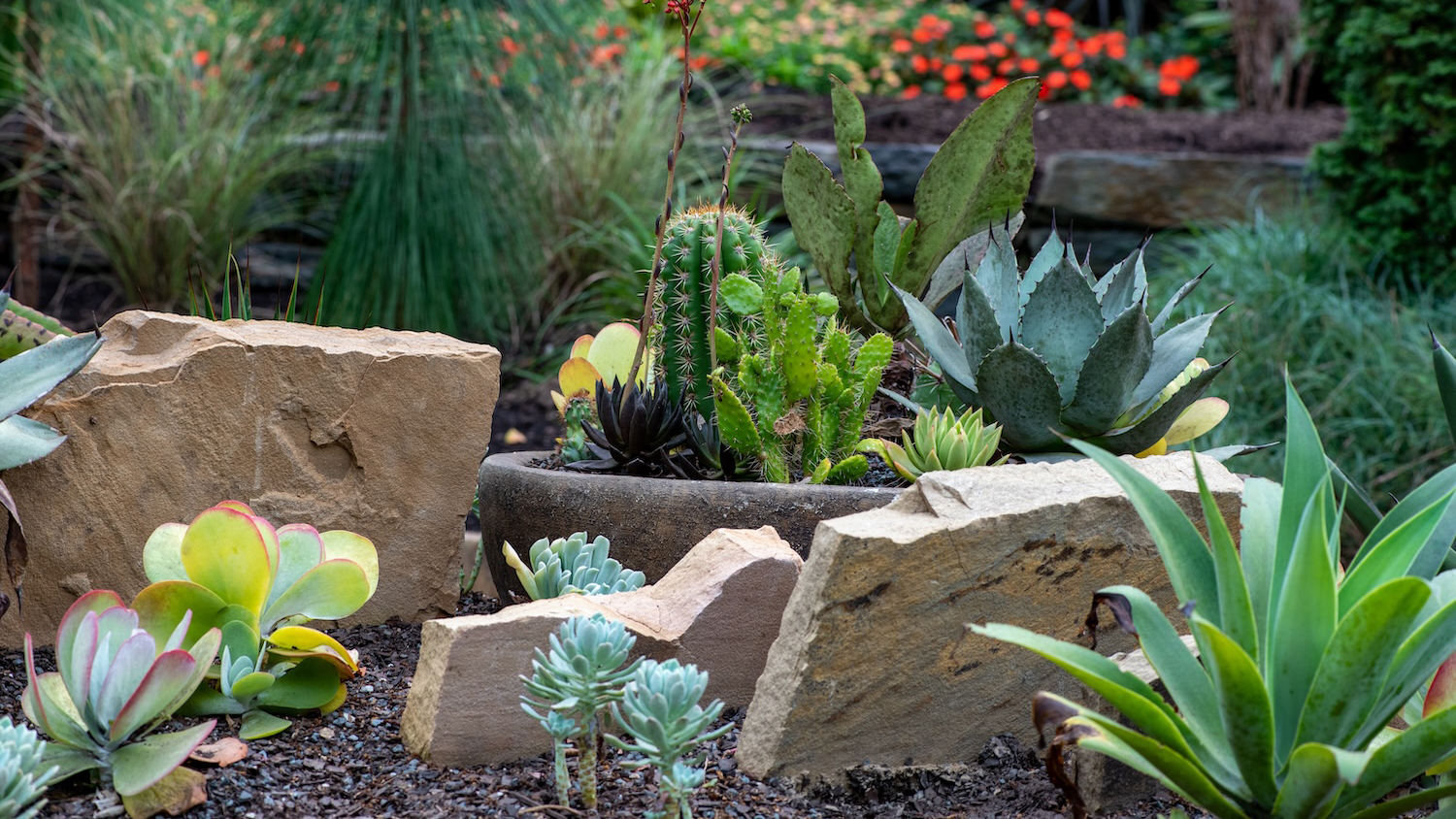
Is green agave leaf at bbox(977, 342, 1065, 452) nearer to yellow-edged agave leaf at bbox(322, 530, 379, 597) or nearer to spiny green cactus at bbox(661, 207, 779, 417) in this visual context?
spiny green cactus at bbox(661, 207, 779, 417)

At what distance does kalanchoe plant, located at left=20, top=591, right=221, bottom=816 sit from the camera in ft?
4.84

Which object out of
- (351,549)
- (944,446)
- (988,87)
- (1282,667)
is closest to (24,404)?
(351,549)

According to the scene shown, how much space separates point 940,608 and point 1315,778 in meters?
0.55

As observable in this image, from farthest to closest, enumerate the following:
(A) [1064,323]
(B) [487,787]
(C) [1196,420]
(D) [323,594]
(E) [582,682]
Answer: (C) [1196,420], (A) [1064,323], (D) [323,594], (B) [487,787], (E) [582,682]

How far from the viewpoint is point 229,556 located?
69.1 inches

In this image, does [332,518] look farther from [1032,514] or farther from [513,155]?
[513,155]

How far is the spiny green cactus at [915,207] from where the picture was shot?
2822 millimetres

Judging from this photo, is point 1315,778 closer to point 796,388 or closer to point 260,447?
point 796,388

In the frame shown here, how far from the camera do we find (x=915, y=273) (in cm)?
296

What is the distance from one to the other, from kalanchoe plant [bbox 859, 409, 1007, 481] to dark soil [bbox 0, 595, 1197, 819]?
57cm

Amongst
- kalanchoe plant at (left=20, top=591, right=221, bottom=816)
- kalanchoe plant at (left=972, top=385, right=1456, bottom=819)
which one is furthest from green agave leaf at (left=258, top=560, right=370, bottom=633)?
kalanchoe plant at (left=972, top=385, right=1456, bottom=819)

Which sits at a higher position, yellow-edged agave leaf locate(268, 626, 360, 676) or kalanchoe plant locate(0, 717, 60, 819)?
kalanchoe plant locate(0, 717, 60, 819)

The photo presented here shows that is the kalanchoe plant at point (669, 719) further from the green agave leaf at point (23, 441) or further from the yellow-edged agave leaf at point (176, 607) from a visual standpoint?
the green agave leaf at point (23, 441)

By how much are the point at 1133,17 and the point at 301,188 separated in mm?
6768
